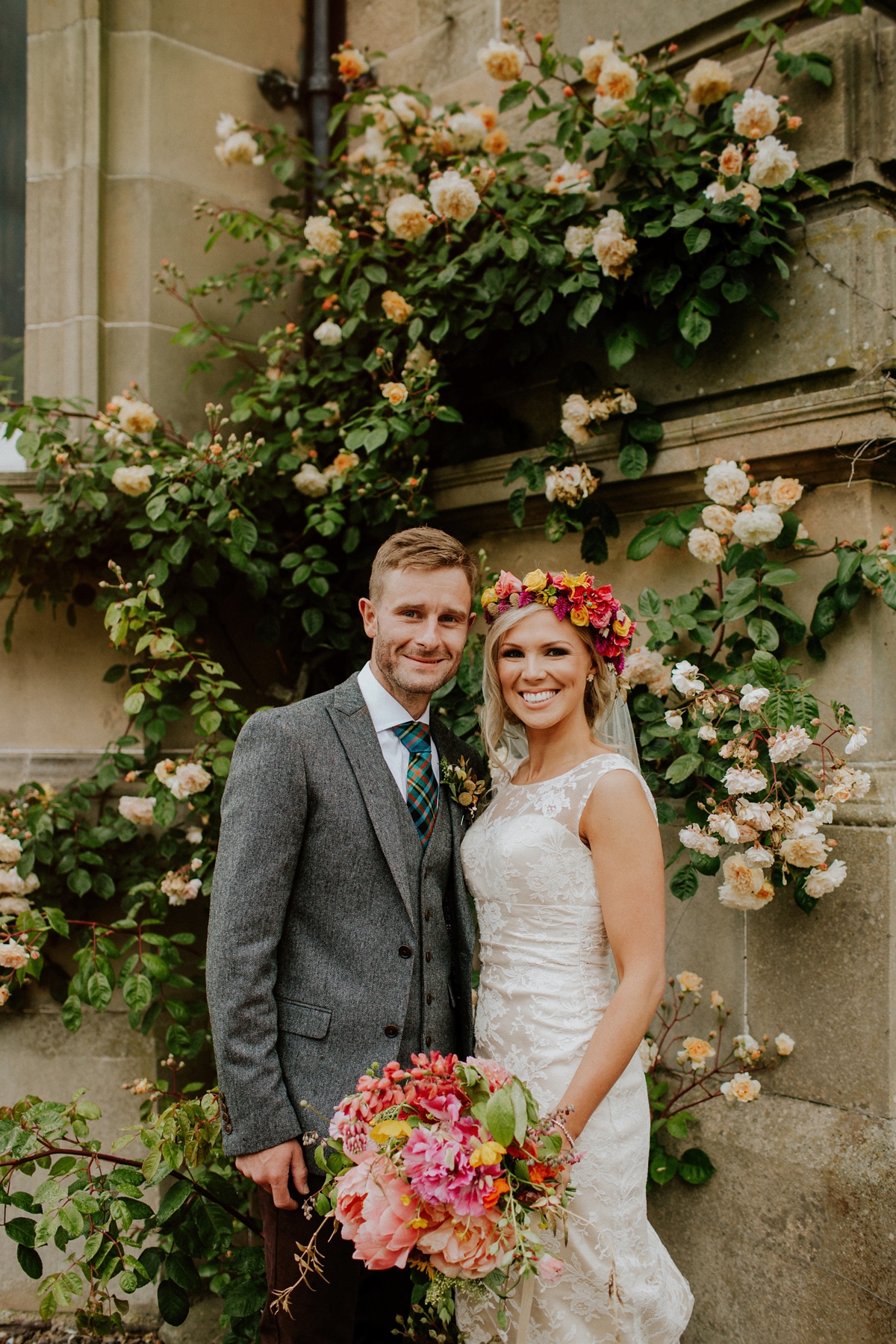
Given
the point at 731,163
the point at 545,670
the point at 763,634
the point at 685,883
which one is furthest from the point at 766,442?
the point at 685,883

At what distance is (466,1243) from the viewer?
1.44m

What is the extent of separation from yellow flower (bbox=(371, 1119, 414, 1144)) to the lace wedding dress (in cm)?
65

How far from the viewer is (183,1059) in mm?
3381

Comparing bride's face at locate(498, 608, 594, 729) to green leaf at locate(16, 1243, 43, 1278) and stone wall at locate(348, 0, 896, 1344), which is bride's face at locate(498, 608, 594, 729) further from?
green leaf at locate(16, 1243, 43, 1278)

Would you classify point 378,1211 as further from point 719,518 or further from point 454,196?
point 454,196

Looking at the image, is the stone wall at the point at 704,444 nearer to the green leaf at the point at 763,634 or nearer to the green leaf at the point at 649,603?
the green leaf at the point at 763,634

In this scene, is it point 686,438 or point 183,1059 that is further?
point 183,1059

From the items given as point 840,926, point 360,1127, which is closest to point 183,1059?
point 360,1127

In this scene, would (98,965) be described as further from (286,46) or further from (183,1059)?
(286,46)

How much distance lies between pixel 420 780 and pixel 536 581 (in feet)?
1.84

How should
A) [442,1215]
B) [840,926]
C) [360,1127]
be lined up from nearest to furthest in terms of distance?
[442,1215], [360,1127], [840,926]

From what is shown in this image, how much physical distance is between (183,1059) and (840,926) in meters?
2.33

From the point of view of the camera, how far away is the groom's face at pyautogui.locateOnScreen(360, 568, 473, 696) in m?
2.20

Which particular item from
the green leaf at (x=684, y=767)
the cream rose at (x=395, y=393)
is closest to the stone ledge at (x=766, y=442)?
the cream rose at (x=395, y=393)
